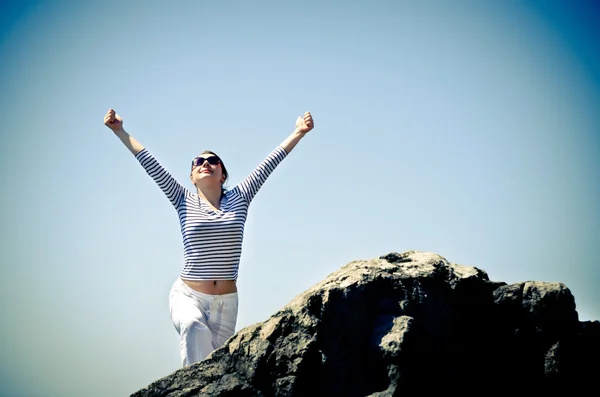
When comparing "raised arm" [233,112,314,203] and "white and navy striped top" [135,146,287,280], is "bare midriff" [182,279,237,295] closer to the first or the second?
"white and navy striped top" [135,146,287,280]

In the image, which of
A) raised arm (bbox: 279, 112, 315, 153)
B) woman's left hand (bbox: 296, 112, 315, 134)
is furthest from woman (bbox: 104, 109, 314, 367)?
woman's left hand (bbox: 296, 112, 315, 134)

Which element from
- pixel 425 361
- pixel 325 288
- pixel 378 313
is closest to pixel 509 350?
pixel 425 361

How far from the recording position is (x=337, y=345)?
580cm

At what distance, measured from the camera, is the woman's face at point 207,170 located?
8977 millimetres

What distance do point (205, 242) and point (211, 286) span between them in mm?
548

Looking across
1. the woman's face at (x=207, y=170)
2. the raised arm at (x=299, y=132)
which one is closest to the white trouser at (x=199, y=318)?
the woman's face at (x=207, y=170)

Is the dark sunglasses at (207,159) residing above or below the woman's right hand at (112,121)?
below

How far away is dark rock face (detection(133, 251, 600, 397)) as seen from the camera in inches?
225

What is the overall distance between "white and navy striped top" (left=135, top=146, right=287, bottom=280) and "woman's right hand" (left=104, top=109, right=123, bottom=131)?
0.57 meters

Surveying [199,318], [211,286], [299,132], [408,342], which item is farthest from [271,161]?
[408,342]

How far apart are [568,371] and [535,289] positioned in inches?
29.9

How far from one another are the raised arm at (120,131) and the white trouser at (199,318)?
1893mm

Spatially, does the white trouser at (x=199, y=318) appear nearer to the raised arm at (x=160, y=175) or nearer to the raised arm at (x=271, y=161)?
the raised arm at (x=160, y=175)

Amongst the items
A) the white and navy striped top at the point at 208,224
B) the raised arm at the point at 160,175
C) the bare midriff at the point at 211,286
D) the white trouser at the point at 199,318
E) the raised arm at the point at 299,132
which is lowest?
the white trouser at the point at 199,318
